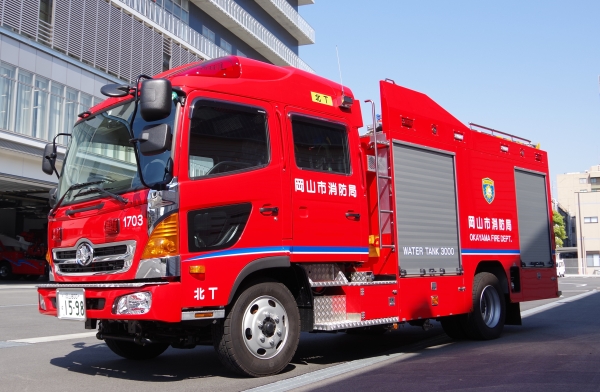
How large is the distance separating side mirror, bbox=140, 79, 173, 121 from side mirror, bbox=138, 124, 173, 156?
136mm

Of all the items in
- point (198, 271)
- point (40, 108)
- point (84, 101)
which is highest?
point (84, 101)

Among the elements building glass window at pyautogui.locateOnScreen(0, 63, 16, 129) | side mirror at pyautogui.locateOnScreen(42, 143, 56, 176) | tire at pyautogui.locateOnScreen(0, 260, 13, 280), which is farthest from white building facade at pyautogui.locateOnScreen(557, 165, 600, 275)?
side mirror at pyautogui.locateOnScreen(42, 143, 56, 176)

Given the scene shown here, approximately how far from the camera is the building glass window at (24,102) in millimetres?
23906

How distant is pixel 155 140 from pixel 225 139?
796 mm

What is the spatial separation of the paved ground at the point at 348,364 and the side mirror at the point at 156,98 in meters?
2.49

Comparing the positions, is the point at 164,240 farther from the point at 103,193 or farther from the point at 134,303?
the point at 103,193

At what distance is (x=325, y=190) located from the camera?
277 inches

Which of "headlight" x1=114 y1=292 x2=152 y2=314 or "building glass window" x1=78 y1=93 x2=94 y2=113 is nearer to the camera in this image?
"headlight" x1=114 y1=292 x2=152 y2=314

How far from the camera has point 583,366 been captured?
22.5 ft

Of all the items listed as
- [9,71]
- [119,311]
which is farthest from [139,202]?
[9,71]

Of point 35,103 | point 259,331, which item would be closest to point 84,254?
point 259,331

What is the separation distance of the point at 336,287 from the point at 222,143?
209 cm

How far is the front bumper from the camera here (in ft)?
18.1

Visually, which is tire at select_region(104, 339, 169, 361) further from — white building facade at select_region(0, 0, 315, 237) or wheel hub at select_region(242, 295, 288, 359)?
white building facade at select_region(0, 0, 315, 237)
